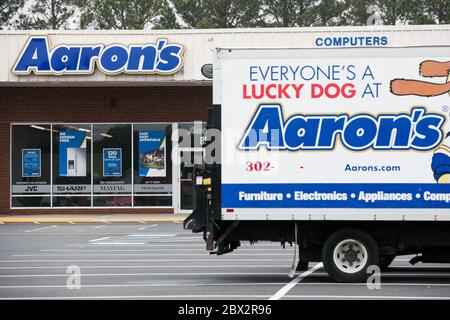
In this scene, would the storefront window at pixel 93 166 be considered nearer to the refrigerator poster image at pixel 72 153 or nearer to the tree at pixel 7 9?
the refrigerator poster image at pixel 72 153

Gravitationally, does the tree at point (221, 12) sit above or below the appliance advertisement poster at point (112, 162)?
above

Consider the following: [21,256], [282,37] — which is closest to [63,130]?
[282,37]

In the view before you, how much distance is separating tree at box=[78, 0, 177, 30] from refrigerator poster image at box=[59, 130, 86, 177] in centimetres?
2481

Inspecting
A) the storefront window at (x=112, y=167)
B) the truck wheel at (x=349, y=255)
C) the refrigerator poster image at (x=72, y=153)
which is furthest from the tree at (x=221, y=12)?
the truck wheel at (x=349, y=255)

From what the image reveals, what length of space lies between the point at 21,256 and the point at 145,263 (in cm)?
336

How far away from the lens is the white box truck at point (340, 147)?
47.3ft

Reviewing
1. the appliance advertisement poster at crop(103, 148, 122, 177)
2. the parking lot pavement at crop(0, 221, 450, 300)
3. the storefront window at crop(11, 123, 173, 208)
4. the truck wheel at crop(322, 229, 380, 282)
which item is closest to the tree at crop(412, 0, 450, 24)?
the storefront window at crop(11, 123, 173, 208)

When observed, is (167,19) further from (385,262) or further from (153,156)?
(385,262)

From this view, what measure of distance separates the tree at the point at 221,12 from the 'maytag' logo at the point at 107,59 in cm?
2734

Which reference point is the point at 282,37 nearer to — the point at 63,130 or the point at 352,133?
the point at 63,130

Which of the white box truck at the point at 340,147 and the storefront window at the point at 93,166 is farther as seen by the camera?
the storefront window at the point at 93,166

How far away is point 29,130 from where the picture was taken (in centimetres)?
3484

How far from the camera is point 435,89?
14445mm

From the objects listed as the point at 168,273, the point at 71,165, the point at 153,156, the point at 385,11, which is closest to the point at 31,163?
A: the point at 71,165
